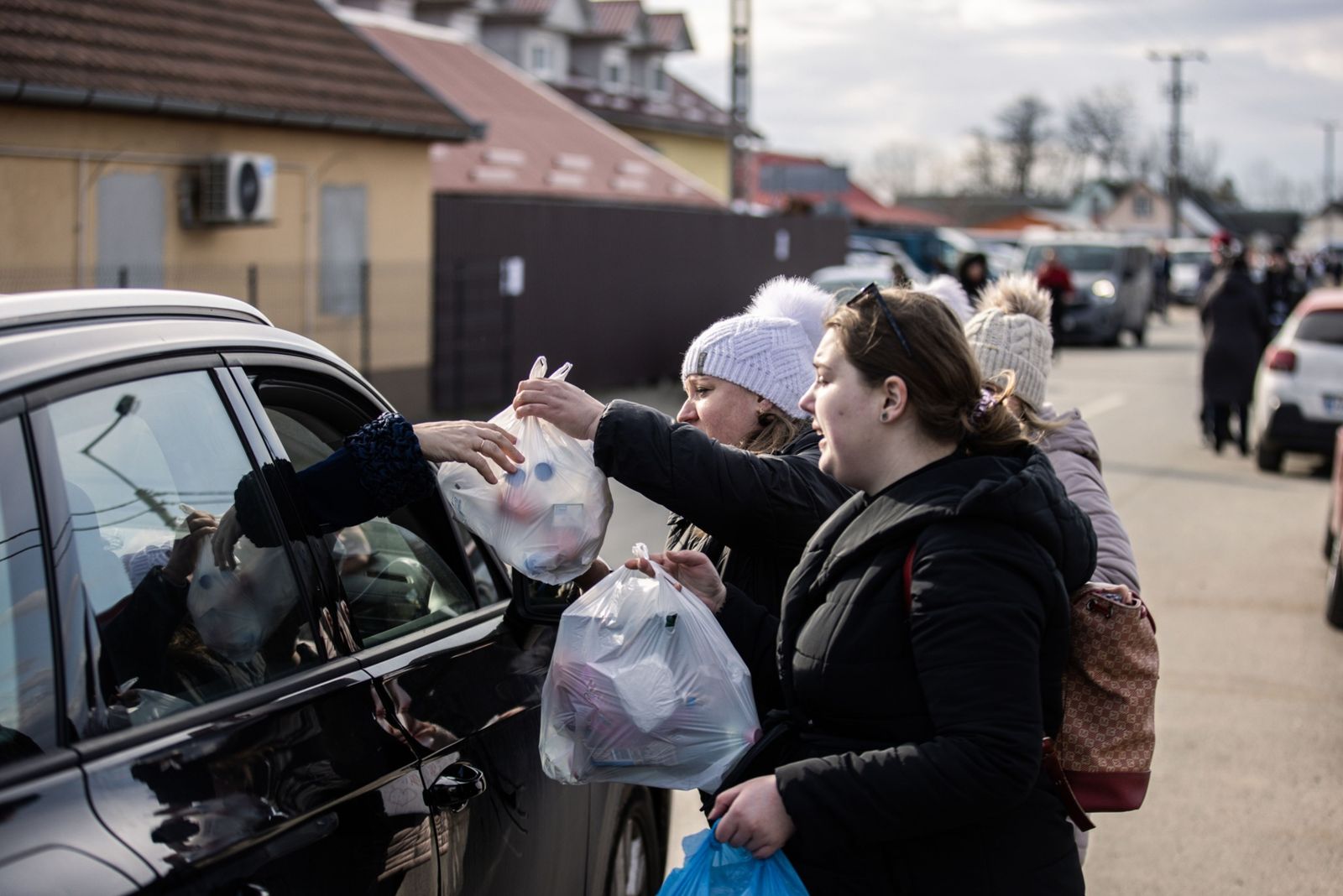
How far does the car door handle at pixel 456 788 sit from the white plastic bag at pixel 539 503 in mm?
370

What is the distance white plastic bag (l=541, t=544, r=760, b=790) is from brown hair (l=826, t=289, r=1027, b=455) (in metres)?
0.54

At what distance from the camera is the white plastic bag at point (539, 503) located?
273 centimetres

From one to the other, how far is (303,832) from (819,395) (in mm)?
1020

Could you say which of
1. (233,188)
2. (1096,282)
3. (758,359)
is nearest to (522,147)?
(1096,282)

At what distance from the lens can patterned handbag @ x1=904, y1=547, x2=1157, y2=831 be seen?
2.56 m

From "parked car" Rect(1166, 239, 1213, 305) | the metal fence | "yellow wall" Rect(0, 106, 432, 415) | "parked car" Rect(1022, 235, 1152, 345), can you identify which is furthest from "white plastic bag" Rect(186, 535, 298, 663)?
"parked car" Rect(1166, 239, 1213, 305)

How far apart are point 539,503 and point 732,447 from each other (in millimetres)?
405

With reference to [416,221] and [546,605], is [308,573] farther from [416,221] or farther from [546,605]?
[416,221]

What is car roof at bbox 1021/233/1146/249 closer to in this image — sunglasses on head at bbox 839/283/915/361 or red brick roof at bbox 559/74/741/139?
red brick roof at bbox 559/74/741/139

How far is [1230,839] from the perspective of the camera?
5.27m

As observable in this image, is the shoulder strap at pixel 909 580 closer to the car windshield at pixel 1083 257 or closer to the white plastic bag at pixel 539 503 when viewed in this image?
the white plastic bag at pixel 539 503

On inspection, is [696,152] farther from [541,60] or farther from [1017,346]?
[1017,346]

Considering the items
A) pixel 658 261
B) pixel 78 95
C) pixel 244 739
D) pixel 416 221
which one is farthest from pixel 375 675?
pixel 658 261

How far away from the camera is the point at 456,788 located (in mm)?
2629
